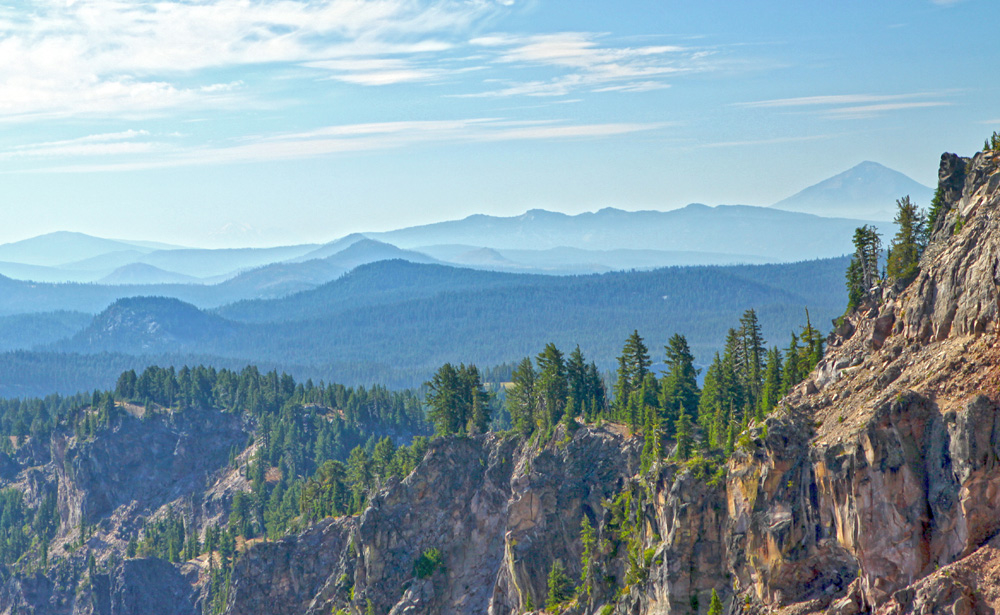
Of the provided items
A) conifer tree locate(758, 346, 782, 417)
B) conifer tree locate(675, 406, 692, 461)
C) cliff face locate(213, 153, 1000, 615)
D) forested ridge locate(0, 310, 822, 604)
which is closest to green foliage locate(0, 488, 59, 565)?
forested ridge locate(0, 310, 822, 604)

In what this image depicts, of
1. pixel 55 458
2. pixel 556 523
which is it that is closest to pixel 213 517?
pixel 55 458

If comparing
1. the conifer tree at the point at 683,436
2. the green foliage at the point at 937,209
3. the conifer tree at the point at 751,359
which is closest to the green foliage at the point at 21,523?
the conifer tree at the point at 751,359

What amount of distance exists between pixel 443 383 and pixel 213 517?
74.4 metres

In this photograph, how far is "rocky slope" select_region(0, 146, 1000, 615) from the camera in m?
50.8

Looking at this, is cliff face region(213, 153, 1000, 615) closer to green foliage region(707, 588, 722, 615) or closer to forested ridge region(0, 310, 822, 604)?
green foliage region(707, 588, 722, 615)

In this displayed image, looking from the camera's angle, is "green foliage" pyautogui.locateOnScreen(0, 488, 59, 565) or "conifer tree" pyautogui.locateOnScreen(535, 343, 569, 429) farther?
"green foliage" pyautogui.locateOnScreen(0, 488, 59, 565)

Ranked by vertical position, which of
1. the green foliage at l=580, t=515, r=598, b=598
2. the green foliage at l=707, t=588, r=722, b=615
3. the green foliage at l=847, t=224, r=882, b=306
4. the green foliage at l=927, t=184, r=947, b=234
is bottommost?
the green foliage at l=580, t=515, r=598, b=598

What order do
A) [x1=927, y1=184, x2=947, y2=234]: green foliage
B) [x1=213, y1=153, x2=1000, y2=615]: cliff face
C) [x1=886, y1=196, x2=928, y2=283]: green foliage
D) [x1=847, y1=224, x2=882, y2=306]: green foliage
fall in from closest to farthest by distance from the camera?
[x1=213, y1=153, x2=1000, y2=615]: cliff face, [x1=886, y1=196, x2=928, y2=283]: green foliage, [x1=927, y1=184, x2=947, y2=234]: green foliage, [x1=847, y1=224, x2=882, y2=306]: green foliage

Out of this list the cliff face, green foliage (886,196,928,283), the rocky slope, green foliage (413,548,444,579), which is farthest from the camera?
green foliage (413,548,444,579)

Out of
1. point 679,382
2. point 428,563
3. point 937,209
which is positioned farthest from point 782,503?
point 428,563

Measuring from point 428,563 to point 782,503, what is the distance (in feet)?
166

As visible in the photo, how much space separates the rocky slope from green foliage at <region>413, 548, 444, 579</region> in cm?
13

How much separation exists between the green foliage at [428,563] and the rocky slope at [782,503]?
0.13m

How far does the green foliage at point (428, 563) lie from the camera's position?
3980 inches
